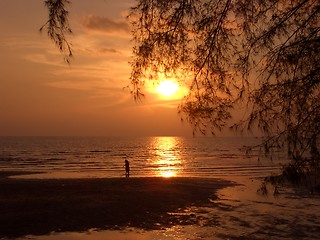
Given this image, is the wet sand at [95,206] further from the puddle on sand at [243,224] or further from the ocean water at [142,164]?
the ocean water at [142,164]

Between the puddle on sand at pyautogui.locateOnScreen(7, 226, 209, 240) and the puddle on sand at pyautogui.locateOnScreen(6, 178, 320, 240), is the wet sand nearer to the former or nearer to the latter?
the puddle on sand at pyautogui.locateOnScreen(7, 226, 209, 240)

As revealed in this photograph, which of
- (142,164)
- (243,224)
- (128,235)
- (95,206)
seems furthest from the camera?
(142,164)

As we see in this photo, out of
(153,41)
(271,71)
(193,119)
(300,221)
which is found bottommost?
(300,221)

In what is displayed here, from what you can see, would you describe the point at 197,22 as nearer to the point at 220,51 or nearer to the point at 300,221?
the point at 220,51

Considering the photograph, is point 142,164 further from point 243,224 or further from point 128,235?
point 128,235

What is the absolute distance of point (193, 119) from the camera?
17.7 feet

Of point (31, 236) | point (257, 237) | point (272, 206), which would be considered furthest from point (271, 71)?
point (272, 206)

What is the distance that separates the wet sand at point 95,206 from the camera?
15008 millimetres

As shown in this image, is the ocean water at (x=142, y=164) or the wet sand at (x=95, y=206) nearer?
the wet sand at (x=95, y=206)

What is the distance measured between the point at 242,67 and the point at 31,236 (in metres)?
11.2

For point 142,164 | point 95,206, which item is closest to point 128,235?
point 95,206

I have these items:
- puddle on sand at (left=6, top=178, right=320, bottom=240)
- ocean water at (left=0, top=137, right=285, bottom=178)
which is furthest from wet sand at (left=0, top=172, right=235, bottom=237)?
ocean water at (left=0, top=137, right=285, bottom=178)

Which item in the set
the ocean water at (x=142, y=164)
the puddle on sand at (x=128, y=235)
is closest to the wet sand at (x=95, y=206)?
the puddle on sand at (x=128, y=235)

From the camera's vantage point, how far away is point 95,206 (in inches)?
731
